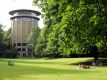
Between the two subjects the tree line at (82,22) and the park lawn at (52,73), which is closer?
the tree line at (82,22)

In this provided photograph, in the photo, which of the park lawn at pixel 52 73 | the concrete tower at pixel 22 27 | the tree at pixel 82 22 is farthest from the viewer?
the concrete tower at pixel 22 27

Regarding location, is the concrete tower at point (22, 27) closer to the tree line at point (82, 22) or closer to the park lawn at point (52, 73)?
the park lawn at point (52, 73)

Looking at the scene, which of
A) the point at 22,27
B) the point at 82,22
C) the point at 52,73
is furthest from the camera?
the point at 22,27

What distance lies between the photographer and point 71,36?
65.7 feet

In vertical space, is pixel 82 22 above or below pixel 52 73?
above

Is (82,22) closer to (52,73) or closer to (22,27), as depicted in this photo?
(52,73)

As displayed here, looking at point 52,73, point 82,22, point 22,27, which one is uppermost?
point 22,27

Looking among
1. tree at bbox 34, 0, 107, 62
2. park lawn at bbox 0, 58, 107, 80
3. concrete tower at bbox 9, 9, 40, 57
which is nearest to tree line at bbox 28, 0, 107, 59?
tree at bbox 34, 0, 107, 62

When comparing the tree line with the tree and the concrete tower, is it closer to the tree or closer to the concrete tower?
the tree

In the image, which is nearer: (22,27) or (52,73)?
(52,73)

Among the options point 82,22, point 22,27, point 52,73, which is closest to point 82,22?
point 82,22

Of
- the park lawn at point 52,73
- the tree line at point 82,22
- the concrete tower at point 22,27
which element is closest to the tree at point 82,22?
the tree line at point 82,22

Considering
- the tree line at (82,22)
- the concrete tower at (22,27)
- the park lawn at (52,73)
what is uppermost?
the concrete tower at (22,27)

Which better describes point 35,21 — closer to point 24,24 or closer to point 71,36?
point 24,24
